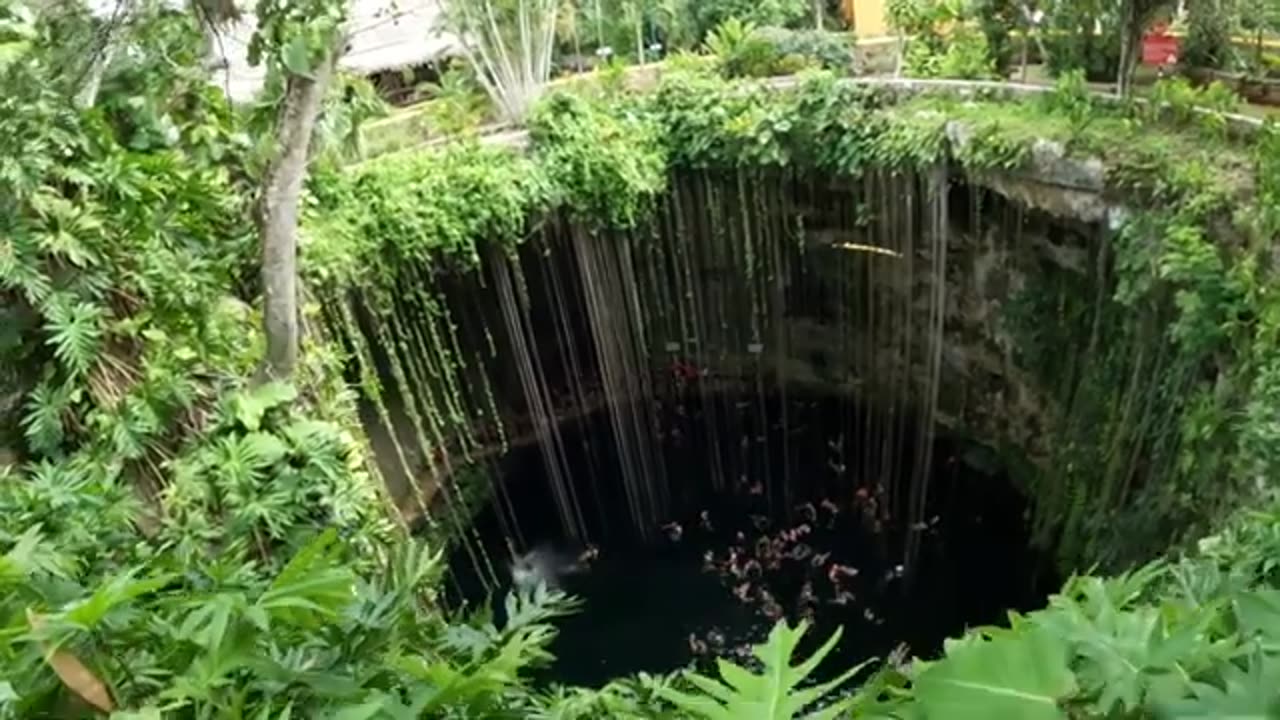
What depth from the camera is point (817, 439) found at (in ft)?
26.8

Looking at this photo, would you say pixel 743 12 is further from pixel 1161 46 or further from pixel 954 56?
pixel 1161 46

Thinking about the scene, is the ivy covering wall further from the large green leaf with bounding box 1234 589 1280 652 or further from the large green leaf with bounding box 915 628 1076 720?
the large green leaf with bounding box 915 628 1076 720

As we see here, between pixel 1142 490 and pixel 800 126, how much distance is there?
298 cm

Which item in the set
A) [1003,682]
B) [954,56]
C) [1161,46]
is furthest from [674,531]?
[1003,682]

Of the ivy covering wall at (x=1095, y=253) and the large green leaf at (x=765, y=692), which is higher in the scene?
the large green leaf at (x=765, y=692)

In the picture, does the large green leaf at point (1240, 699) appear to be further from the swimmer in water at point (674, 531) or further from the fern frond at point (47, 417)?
the swimmer in water at point (674, 531)

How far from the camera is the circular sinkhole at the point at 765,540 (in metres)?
6.38

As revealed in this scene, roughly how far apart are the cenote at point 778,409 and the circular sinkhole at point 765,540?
2 cm

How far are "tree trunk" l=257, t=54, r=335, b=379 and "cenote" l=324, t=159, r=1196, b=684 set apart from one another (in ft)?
4.39

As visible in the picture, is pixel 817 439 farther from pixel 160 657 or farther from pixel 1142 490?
pixel 160 657

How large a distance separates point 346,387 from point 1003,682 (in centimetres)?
500

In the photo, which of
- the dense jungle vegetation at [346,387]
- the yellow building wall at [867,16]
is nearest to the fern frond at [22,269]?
the dense jungle vegetation at [346,387]

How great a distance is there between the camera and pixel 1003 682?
51.0 inches

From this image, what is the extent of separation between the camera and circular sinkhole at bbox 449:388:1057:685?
20.9 ft
